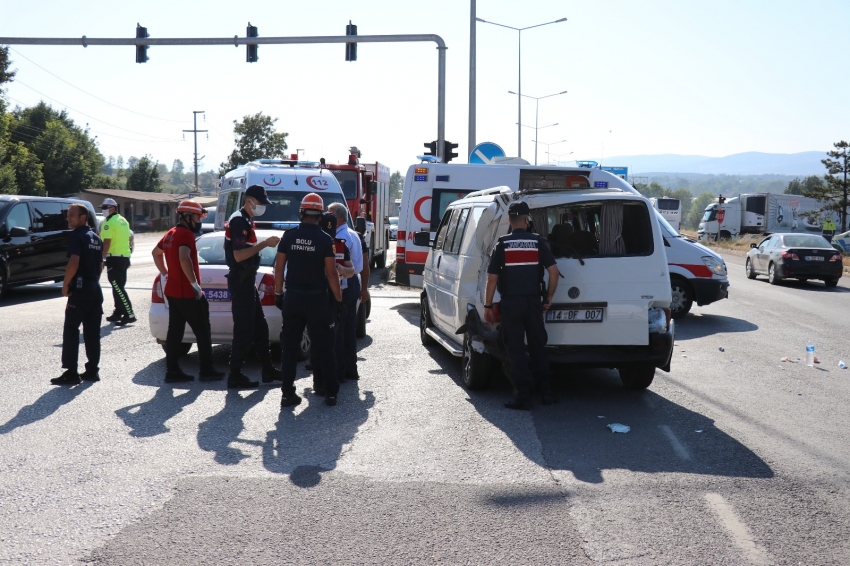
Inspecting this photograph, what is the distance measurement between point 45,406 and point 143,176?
88522 millimetres

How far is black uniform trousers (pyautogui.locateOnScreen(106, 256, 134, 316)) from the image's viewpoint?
43.7 feet

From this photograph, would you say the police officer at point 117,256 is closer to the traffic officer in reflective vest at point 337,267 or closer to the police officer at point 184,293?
the police officer at point 184,293

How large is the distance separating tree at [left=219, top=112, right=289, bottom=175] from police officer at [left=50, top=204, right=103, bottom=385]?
219 feet

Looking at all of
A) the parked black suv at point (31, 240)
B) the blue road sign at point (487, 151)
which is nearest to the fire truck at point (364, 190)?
the blue road sign at point (487, 151)

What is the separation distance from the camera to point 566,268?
27.2ft

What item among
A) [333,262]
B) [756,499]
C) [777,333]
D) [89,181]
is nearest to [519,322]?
[333,262]

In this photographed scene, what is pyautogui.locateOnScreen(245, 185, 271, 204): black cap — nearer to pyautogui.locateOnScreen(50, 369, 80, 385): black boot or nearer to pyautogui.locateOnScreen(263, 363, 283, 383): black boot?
pyautogui.locateOnScreen(263, 363, 283, 383): black boot

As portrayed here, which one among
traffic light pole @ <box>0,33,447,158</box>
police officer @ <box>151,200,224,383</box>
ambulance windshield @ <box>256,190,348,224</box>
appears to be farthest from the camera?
traffic light pole @ <box>0,33,447,158</box>

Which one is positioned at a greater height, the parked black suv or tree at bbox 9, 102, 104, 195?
tree at bbox 9, 102, 104, 195

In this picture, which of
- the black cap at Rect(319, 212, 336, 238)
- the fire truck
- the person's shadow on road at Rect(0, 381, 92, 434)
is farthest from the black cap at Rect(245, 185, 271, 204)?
the fire truck

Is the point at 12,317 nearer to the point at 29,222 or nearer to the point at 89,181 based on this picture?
the point at 29,222

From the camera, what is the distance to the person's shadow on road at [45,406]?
7.14 meters

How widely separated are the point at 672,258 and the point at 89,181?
248ft

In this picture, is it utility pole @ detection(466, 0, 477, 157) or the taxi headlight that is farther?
utility pole @ detection(466, 0, 477, 157)
